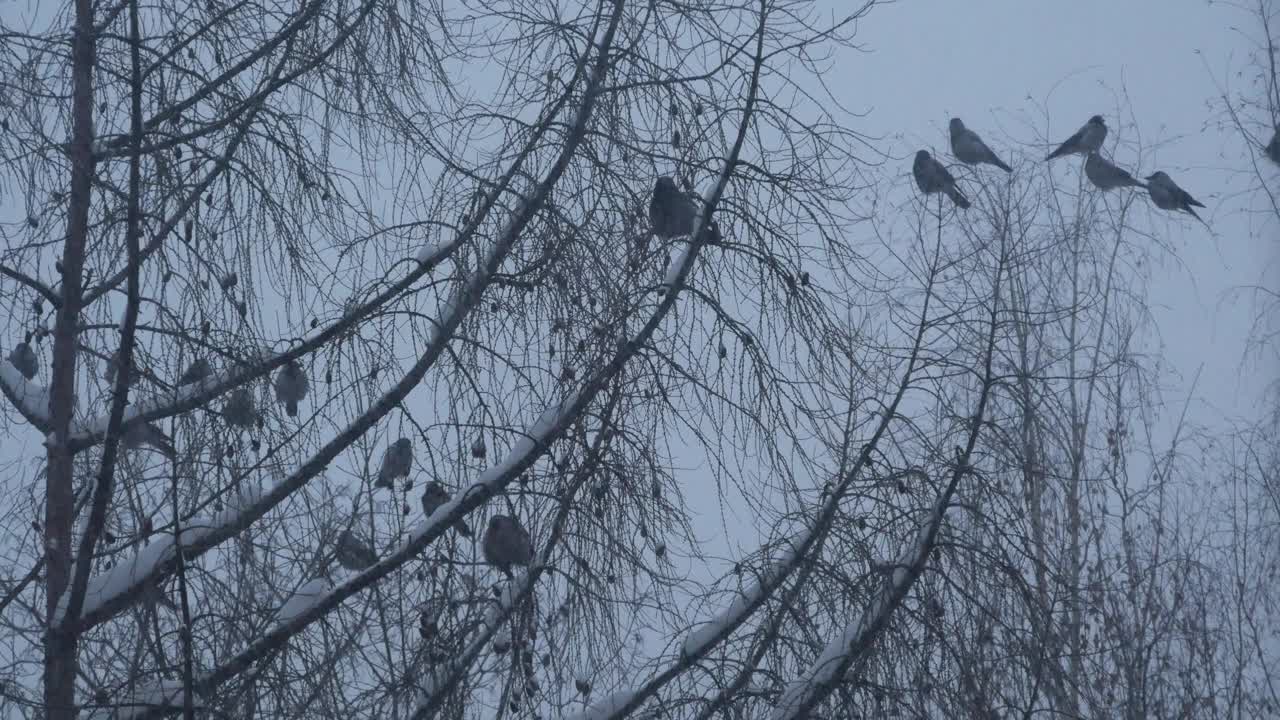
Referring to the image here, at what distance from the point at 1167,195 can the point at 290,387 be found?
16.8 feet

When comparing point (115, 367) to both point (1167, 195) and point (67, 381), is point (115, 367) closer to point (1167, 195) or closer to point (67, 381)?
point (67, 381)

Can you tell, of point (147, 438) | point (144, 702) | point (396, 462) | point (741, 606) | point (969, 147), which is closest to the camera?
point (144, 702)

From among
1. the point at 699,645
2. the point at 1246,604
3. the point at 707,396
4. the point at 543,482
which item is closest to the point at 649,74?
the point at 707,396

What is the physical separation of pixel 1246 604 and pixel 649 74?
3.73 meters

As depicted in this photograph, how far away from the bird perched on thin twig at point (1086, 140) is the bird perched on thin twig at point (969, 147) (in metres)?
0.30

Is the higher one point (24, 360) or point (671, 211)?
point (24, 360)

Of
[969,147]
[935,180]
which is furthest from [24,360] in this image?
[969,147]

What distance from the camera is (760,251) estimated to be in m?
3.18

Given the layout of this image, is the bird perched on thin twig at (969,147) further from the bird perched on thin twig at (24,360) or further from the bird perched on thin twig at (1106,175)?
the bird perched on thin twig at (24,360)

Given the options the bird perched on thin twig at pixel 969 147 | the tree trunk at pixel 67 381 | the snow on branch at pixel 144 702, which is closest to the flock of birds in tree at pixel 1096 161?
the bird perched on thin twig at pixel 969 147

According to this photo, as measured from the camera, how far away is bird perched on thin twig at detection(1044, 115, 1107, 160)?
651cm

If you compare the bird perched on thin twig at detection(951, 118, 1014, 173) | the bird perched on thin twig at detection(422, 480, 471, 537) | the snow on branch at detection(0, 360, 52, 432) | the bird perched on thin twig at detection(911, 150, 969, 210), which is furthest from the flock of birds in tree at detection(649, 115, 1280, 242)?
the snow on branch at detection(0, 360, 52, 432)

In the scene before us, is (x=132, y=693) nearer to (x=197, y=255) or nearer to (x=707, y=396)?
(x=197, y=255)

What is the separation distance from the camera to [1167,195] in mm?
6641
